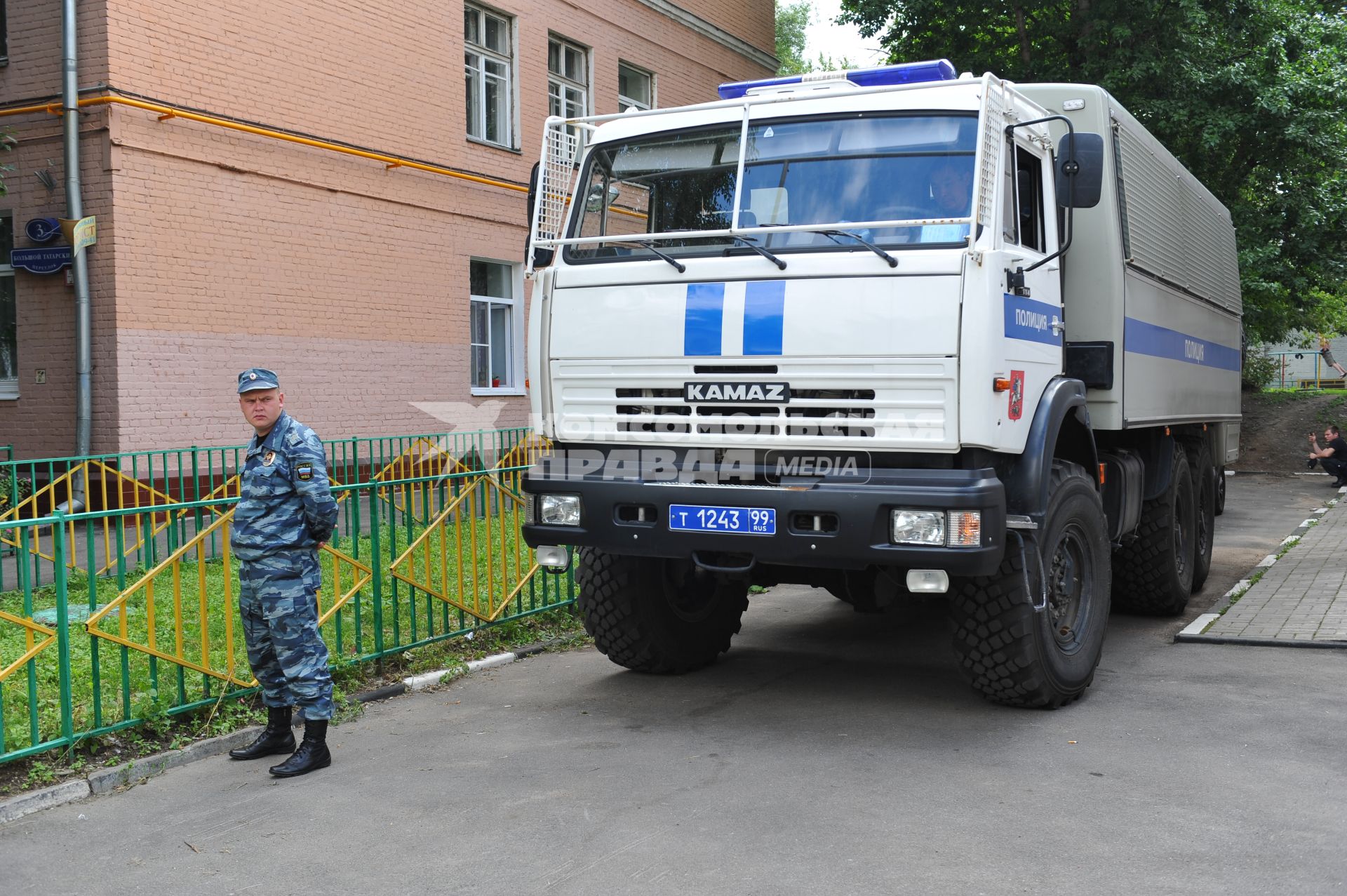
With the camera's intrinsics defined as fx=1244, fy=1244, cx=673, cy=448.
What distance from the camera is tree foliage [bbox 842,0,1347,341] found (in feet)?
59.5

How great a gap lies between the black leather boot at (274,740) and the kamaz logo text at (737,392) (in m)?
2.36

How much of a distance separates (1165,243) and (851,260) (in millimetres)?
3904

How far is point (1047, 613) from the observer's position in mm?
5992

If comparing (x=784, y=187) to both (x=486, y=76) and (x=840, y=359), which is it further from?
(x=486, y=76)

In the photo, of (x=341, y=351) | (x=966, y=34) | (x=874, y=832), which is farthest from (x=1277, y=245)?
(x=874, y=832)

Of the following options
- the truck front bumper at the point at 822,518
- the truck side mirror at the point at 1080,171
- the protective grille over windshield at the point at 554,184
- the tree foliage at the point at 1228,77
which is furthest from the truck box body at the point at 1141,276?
the tree foliage at the point at 1228,77

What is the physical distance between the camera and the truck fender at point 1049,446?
5734 mm

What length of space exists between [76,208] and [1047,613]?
9884 mm

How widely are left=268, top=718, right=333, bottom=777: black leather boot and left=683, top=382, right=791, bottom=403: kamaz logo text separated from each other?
87.4 inches

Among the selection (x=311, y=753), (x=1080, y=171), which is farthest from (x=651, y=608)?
(x=1080, y=171)

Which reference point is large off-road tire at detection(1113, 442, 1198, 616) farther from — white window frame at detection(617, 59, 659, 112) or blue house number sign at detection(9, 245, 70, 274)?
white window frame at detection(617, 59, 659, 112)

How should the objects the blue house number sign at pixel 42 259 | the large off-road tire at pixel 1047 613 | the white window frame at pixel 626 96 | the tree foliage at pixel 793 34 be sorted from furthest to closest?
the tree foliage at pixel 793 34 < the white window frame at pixel 626 96 < the blue house number sign at pixel 42 259 < the large off-road tire at pixel 1047 613

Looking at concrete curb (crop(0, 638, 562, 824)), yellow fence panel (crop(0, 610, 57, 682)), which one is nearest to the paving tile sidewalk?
concrete curb (crop(0, 638, 562, 824))

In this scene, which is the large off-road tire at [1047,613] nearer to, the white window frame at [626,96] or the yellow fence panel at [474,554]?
the yellow fence panel at [474,554]
